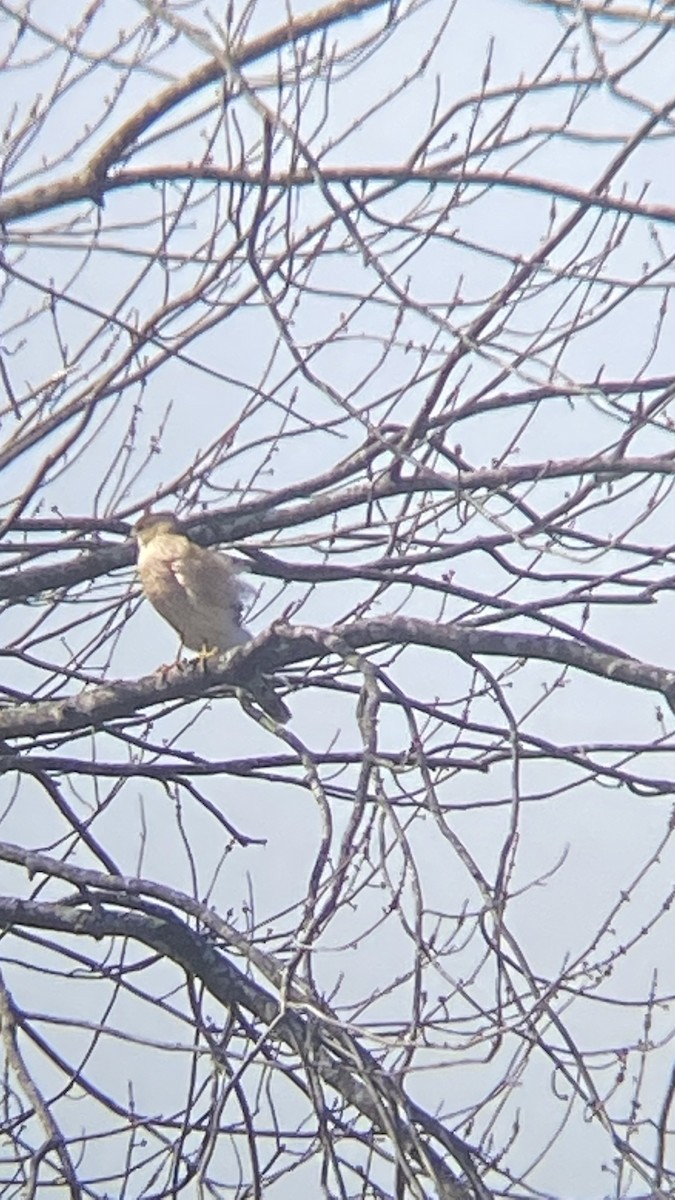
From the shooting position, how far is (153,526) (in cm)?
464

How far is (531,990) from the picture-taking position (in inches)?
121

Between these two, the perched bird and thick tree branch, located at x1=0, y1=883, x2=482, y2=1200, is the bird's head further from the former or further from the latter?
thick tree branch, located at x1=0, y1=883, x2=482, y2=1200

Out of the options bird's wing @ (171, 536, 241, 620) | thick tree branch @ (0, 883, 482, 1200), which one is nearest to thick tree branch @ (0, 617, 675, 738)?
thick tree branch @ (0, 883, 482, 1200)

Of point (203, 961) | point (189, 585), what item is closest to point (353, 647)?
point (203, 961)

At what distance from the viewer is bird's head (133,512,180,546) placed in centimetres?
456

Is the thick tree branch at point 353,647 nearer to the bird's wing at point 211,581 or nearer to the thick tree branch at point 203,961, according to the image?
the thick tree branch at point 203,961

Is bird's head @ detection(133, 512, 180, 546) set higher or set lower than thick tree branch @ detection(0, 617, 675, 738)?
higher

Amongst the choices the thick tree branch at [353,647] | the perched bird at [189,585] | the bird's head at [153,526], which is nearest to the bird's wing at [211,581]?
the perched bird at [189,585]

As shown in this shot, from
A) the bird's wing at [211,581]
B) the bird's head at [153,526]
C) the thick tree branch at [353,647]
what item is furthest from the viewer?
the bird's wing at [211,581]

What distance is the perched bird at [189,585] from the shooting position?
463cm

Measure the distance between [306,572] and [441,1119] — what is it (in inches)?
53.5

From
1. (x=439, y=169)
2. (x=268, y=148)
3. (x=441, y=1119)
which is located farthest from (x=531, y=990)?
(x=439, y=169)

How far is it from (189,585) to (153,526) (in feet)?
1.89

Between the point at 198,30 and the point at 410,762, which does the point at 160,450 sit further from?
the point at 198,30
